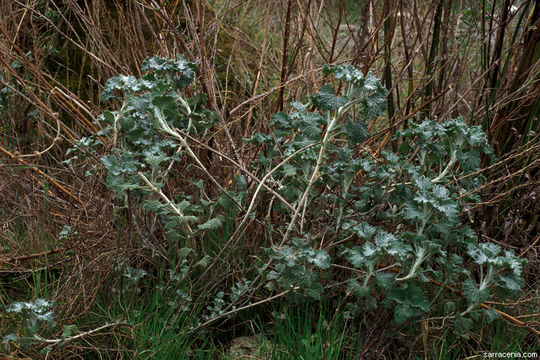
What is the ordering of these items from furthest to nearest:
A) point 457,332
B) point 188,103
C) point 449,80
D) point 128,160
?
1. point 449,80
2. point 188,103
3. point 457,332
4. point 128,160

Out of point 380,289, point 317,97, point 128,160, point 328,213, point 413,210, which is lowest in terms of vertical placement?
point 380,289

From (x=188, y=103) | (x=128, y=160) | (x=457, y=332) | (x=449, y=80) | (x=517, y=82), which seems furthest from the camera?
(x=449, y=80)

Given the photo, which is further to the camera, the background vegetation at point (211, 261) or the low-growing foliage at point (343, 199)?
the background vegetation at point (211, 261)

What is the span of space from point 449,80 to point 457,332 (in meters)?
1.31

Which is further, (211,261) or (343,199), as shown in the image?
(211,261)

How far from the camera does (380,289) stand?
228 centimetres

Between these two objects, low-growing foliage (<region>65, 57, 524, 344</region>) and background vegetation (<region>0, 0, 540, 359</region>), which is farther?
background vegetation (<region>0, 0, 540, 359</region>)

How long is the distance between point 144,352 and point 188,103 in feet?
3.13

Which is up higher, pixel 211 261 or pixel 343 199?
pixel 343 199

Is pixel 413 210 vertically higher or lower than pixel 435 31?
lower

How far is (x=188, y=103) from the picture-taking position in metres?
2.41

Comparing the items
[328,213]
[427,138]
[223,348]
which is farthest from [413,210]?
[223,348]

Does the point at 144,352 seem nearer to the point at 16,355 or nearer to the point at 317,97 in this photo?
the point at 16,355

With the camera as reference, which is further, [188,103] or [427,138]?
[188,103]
